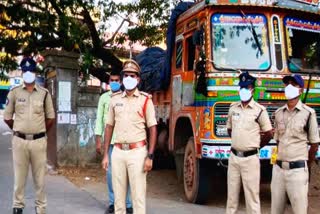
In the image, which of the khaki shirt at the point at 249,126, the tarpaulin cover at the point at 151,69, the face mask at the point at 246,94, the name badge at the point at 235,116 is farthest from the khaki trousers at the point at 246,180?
the tarpaulin cover at the point at 151,69

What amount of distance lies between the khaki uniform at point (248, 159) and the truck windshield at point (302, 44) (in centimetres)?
210

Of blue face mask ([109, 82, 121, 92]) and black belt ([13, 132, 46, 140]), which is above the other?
blue face mask ([109, 82, 121, 92])

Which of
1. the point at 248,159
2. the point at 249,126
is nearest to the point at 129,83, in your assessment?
the point at 249,126

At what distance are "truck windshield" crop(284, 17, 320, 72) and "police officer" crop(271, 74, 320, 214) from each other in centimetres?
262

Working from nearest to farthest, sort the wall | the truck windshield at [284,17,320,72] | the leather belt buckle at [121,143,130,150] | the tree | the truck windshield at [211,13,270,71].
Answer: the leather belt buckle at [121,143,130,150], the truck windshield at [211,13,270,71], the truck windshield at [284,17,320,72], the wall, the tree

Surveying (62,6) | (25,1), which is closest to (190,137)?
(62,6)

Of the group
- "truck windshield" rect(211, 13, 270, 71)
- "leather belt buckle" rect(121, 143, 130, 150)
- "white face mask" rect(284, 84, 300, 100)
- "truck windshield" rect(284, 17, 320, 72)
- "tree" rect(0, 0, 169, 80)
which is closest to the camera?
"white face mask" rect(284, 84, 300, 100)

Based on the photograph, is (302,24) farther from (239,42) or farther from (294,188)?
(294,188)

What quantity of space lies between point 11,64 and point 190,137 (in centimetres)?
837

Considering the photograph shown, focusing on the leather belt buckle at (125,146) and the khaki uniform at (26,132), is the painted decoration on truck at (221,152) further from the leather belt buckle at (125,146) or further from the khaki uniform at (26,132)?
the khaki uniform at (26,132)

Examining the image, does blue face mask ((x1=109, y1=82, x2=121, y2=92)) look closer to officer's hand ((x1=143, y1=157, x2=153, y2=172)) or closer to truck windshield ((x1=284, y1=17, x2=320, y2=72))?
officer's hand ((x1=143, y1=157, x2=153, y2=172))

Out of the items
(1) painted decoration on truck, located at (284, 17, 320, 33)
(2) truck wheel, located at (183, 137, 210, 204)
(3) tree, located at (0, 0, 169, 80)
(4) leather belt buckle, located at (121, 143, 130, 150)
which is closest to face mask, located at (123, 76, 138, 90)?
(4) leather belt buckle, located at (121, 143, 130, 150)

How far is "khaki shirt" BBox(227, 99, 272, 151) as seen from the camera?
561 centimetres

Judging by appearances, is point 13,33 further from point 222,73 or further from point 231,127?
point 231,127
